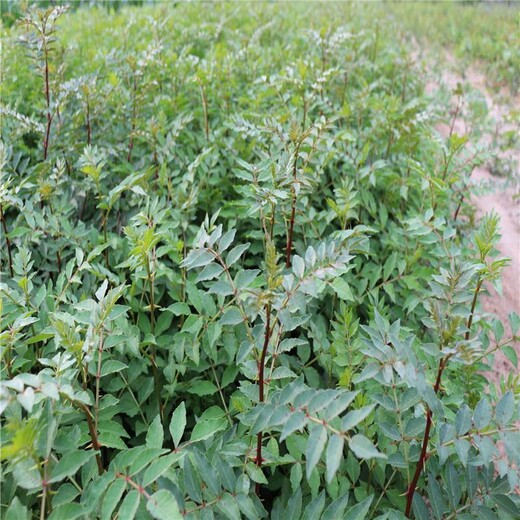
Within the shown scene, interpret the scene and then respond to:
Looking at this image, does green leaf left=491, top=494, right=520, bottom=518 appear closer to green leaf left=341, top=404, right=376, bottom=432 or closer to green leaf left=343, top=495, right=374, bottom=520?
green leaf left=343, top=495, right=374, bottom=520

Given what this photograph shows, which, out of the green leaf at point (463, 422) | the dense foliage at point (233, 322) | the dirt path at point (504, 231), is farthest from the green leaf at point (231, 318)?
the dirt path at point (504, 231)

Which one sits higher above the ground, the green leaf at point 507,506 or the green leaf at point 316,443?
the green leaf at point 316,443

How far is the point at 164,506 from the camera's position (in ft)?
2.97

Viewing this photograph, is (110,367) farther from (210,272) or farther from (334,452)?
(334,452)

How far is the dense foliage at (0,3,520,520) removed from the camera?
1.04m

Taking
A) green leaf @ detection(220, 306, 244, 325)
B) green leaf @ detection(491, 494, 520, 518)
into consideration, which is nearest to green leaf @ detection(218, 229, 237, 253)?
green leaf @ detection(220, 306, 244, 325)

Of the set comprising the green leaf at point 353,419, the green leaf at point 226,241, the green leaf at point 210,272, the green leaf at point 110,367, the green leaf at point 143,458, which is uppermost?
the green leaf at point 226,241

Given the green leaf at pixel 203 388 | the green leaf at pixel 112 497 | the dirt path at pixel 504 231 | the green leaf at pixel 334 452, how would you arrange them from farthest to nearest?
the dirt path at pixel 504 231, the green leaf at pixel 203 388, the green leaf at pixel 112 497, the green leaf at pixel 334 452

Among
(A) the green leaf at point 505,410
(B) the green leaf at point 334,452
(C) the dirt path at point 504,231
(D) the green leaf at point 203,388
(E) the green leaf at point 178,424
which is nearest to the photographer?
(B) the green leaf at point 334,452

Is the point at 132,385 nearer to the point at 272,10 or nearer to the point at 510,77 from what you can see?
the point at 272,10

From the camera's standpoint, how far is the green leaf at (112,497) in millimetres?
954

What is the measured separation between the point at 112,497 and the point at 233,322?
0.38m

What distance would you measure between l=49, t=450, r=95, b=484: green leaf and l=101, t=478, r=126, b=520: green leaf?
7 cm

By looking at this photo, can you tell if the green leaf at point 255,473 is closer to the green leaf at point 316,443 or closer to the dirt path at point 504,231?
the green leaf at point 316,443
